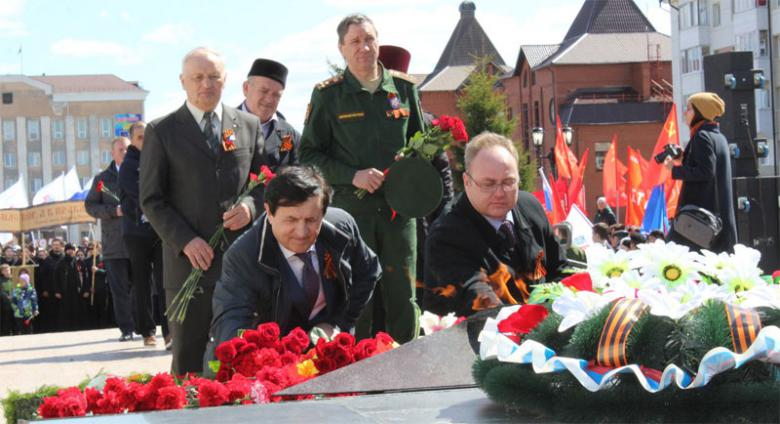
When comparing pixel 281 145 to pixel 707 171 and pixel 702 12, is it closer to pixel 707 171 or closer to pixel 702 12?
pixel 707 171

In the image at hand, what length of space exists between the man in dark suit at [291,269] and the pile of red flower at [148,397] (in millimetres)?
1187

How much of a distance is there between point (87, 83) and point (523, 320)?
401 ft

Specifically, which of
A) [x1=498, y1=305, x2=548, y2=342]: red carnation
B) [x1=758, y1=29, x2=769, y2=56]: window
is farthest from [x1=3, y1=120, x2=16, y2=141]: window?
[x1=498, y1=305, x2=548, y2=342]: red carnation

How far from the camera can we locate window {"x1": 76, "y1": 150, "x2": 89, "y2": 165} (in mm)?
116250

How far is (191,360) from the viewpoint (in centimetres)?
641

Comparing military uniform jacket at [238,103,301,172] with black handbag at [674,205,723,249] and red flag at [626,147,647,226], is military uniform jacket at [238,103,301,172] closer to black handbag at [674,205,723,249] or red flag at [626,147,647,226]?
black handbag at [674,205,723,249]

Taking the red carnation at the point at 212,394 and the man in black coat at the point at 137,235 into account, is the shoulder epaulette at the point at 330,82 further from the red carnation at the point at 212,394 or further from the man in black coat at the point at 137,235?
the man in black coat at the point at 137,235

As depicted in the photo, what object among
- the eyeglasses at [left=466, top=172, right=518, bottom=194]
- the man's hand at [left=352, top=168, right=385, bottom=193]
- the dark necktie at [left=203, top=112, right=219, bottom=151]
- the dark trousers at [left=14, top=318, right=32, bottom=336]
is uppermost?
the dark necktie at [left=203, top=112, right=219, bottom=151]

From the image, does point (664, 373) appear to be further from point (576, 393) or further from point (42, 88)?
point (42, 88)

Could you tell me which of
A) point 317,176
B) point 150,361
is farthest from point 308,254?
point 150,361

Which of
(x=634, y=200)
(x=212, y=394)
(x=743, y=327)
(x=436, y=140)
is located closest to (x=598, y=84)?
(x=634, y=200)

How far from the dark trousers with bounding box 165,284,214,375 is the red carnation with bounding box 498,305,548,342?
3.63 m

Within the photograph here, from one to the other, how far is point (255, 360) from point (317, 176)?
120 centimetres

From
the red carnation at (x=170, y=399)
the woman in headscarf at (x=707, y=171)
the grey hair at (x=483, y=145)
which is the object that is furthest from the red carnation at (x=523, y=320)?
the woman in headscarf at (x=707, y=171)
